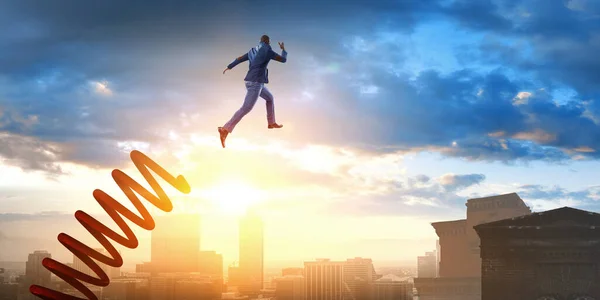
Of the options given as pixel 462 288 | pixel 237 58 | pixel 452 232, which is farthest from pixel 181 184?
pixel 452 232

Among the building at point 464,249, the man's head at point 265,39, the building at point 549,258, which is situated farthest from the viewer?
the building at point 464,249

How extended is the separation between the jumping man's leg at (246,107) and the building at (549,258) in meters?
48.6

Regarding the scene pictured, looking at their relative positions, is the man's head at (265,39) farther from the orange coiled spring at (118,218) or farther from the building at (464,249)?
the building at (464,249)

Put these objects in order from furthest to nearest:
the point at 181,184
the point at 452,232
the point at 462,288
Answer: the point at 452,232
the point at 462,288
the point at 181,184

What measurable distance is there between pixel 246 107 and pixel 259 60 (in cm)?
92

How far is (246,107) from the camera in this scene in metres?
13.5

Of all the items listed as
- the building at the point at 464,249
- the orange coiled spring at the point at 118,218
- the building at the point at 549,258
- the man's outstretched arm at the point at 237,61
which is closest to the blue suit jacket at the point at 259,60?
the man's outstretched arm at the point at 237,61

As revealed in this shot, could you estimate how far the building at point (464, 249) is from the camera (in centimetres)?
10725

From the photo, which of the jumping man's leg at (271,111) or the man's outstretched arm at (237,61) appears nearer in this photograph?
the man's outstretched arm at (237,61)

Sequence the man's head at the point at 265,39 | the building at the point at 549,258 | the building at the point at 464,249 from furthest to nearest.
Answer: the building at the point at 464,249 → the building at the point at 549,258 → the man's head at the point at 265,39

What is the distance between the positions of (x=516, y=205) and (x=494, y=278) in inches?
2224

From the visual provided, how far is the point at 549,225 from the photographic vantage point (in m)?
57.5

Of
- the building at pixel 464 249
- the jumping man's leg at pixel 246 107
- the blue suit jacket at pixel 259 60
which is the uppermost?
the blue suit jacket at pixel 259 60

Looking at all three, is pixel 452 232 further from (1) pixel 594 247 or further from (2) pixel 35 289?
(2) pixel 35 289
